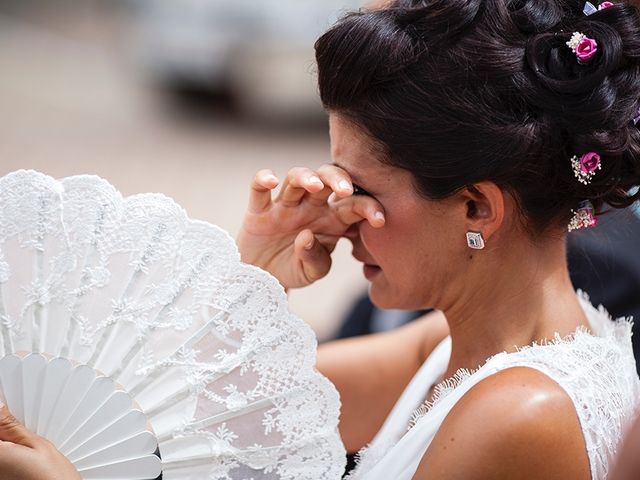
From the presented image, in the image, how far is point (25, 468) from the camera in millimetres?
1844

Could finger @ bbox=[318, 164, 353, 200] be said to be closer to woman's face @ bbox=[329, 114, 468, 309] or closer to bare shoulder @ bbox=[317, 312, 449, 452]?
woman's face @ bbox=[329, 114, 468, 309]

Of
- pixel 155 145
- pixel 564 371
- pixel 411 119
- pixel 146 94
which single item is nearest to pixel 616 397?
pixel 564 371

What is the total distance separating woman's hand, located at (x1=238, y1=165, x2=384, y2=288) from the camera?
233 cm

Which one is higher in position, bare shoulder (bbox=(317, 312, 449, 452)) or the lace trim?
the lace trim

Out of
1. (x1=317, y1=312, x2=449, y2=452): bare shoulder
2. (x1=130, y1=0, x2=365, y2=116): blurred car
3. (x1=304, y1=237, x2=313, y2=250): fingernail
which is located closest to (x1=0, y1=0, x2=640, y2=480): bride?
(x1=304, y1=237, x2=313, y2=250): fingernail

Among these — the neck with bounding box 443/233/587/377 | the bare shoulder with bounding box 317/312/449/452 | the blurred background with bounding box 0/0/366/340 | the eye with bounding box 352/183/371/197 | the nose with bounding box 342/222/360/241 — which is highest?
the eye with bounding box 352/183/371/197

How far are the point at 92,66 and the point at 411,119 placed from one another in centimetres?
977

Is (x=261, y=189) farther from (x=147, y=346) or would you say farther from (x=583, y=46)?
(x=583, y=46)

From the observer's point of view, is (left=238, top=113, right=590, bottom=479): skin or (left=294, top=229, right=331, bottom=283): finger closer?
(left=238, top=113, right=590, bottom=479): skin

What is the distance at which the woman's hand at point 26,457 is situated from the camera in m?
1.84

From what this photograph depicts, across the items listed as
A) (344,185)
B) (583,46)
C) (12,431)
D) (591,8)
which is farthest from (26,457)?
(591,8)

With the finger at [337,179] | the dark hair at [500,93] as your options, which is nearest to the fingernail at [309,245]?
the finger at [337,179]

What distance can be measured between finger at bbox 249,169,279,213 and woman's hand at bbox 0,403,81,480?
Answer: 756 millimetres

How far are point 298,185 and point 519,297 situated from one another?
54cm
